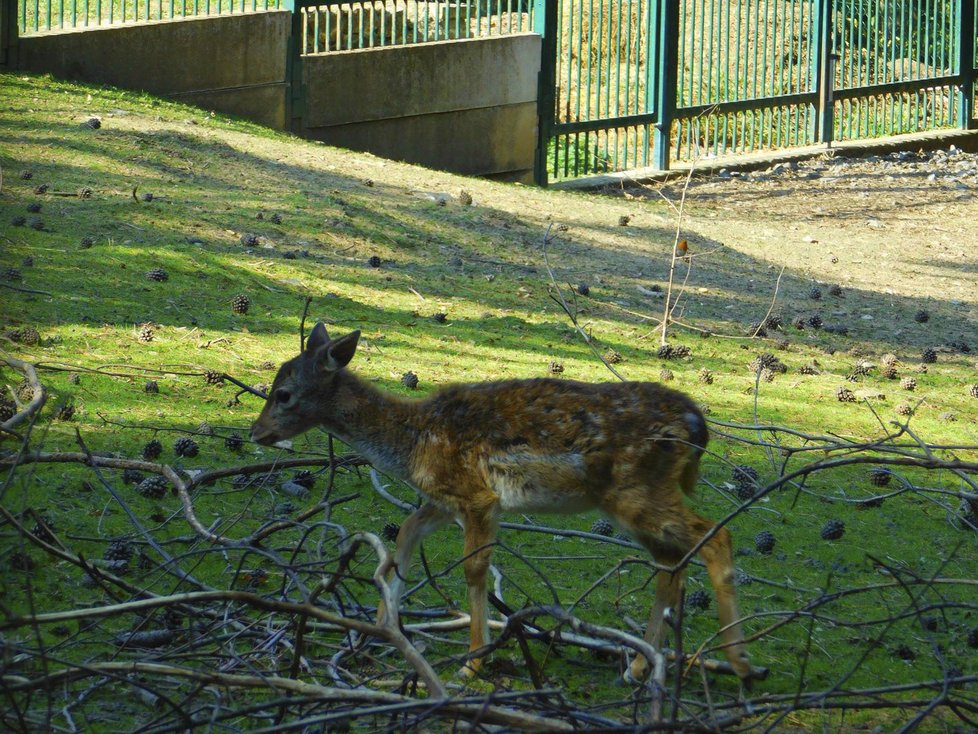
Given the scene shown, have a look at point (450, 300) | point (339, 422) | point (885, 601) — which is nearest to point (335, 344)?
point (339, 422)

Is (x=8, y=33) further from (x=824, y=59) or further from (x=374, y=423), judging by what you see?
(x=824, y=59)

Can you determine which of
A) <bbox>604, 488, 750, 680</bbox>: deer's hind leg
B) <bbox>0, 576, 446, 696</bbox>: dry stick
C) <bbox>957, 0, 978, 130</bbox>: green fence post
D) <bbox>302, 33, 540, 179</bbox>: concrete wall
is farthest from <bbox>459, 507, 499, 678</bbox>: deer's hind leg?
<bbox>957, 0, 978, 130</bbox>: green fence post

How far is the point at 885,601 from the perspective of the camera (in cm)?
627

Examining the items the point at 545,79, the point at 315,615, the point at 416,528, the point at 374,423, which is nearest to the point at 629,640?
the point at 315,615

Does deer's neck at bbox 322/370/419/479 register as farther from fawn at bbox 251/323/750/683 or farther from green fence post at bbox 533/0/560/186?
green fence post at bbox 533/0/560/186

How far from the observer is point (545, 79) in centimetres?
1942

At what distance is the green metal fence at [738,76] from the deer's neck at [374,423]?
12.4m

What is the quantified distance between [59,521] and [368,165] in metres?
9.73

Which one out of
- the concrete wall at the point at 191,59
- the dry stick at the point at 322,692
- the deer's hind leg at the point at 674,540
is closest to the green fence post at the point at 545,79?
the concrete wall at the point at 191,59

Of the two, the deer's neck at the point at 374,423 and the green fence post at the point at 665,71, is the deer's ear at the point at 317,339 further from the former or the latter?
the green fence post at the point at 665,71

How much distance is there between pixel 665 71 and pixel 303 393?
14.7 m

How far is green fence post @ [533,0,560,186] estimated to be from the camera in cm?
1931

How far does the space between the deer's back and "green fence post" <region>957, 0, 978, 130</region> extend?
2067cm

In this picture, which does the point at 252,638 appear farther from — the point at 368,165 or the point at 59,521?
the point at 368,165
